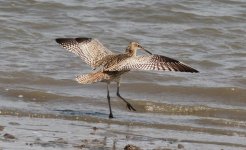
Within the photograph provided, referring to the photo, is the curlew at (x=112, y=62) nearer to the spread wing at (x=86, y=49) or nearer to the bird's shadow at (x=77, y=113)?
the spread wing at (x=86, y=49)

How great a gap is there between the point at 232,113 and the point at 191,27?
5.33 m

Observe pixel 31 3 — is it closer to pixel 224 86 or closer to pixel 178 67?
pixel 224 86

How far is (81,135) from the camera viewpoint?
7730 millimetres

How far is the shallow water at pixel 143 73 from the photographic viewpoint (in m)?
9.08

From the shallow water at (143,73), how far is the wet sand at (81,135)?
8cm

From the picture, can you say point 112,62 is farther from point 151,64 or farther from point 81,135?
point 81,135

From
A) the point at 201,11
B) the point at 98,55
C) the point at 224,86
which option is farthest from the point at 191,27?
the point at 98,55

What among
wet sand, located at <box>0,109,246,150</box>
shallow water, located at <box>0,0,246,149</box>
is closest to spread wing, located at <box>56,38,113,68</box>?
shallow water, located at <box>0,0,246,149</box>

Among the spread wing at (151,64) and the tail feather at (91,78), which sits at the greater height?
the spread wing at (151,64)

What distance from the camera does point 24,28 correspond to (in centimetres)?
1384

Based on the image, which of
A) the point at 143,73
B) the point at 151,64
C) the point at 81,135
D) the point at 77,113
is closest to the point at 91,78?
the point at 77,113

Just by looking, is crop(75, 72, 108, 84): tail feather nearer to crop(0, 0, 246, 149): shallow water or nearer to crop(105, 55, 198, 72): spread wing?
crop(105, 55, 198, 72): spread wing

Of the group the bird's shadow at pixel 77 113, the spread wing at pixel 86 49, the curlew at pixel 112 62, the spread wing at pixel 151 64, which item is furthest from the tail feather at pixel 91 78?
the spread wing at pixel 86 49

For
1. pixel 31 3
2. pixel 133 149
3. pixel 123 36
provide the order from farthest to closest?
pixel 31 3 < pixel 123 36 < pixel 133 149
